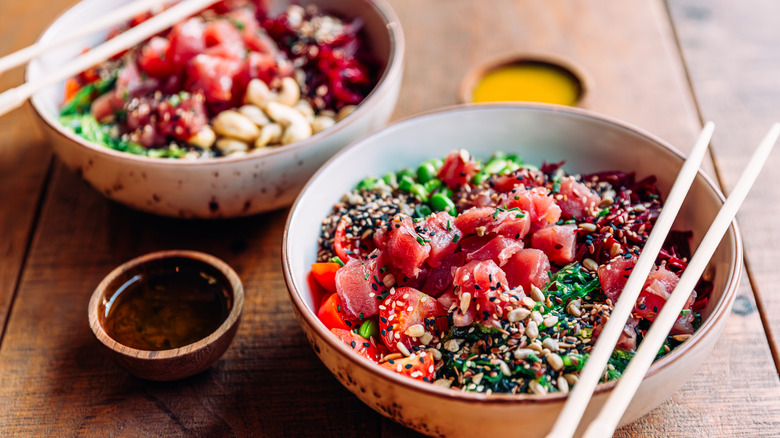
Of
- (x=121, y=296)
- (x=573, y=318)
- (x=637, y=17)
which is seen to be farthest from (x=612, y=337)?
(x=637, y=17)

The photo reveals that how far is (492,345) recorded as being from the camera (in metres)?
1.50

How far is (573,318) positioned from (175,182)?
1.24 meters

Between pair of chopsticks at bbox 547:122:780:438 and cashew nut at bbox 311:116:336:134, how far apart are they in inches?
45.6

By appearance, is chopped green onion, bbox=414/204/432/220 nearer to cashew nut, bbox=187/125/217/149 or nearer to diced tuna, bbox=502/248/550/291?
diced tuna, bbox=502/248/550/291

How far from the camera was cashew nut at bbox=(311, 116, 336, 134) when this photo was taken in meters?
2.29

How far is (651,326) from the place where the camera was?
1.38 meters

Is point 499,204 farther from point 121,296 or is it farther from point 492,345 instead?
point 121,296

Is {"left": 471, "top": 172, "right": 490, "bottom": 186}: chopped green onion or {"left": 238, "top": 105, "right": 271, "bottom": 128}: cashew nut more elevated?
{"left": 238, "top": 105, "right": 271, "bottom": 128}: cashew nut

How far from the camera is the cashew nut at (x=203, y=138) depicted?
7.27 feet

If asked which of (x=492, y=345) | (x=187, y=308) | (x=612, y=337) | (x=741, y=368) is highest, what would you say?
(x=612, y=337)

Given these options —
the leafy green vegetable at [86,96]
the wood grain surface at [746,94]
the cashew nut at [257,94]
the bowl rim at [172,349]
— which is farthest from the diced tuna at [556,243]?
the leafy green vegetable at [86,96]

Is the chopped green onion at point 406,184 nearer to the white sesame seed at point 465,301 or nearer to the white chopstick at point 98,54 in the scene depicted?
the white sesame seed at point 465,301

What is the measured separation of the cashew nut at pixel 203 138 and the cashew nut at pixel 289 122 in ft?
0.70

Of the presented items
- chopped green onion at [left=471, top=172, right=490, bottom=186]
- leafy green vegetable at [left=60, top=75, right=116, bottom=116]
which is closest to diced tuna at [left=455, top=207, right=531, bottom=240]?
chopped green onion at [left=471, top=172, right=490, bottom=186]
